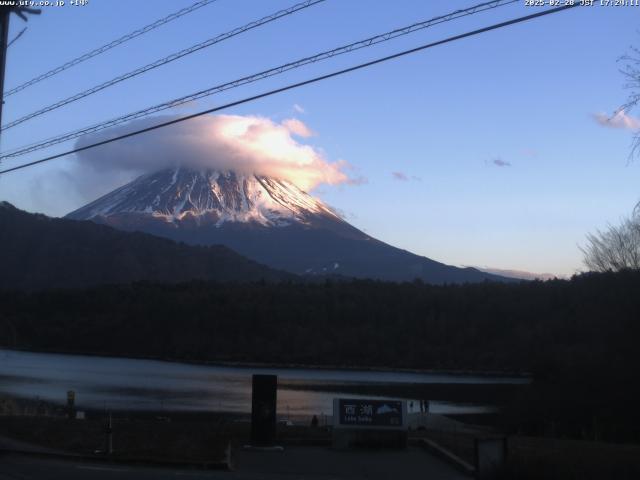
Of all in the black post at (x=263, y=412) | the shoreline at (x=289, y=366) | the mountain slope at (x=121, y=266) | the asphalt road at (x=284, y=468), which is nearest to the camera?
the asphalt road at (x=284, y=468)

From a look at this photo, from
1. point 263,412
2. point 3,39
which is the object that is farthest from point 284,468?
point 3,39

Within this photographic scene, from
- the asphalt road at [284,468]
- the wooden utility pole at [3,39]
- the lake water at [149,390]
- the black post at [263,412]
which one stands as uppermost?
the wooden utility pole at [3,39]

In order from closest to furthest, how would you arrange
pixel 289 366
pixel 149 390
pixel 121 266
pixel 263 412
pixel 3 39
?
1. pixel 3 39
2. pixel 263 412
3. pixel 149 390
4. pixel 289 366
5. pixel 121 266

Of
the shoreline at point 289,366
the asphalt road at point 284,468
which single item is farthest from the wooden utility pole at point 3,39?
the shoreline at point 289,366

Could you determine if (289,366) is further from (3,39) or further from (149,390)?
(3,39)

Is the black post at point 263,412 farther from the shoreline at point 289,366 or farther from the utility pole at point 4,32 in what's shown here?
the shoreline at point 289,366

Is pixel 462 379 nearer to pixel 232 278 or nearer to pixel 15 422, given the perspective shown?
pixel 15 422

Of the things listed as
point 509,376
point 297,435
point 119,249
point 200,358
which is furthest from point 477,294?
A: point 297,435
